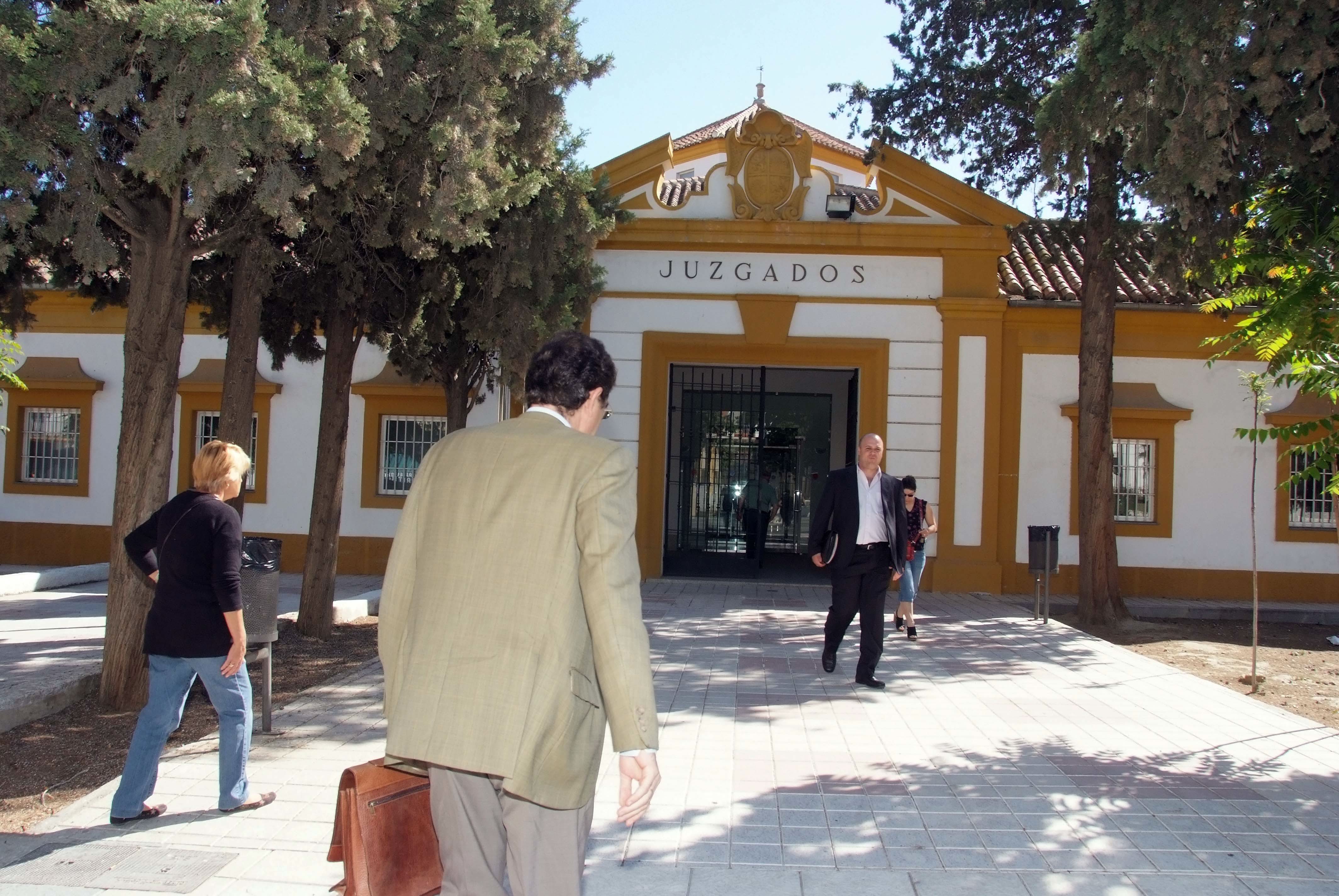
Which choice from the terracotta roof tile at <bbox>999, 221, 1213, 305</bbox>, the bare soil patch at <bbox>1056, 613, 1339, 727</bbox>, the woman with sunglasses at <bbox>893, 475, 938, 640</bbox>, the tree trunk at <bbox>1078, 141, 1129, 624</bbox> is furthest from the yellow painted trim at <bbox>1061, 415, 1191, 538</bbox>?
the woman with sunglasses at <bbox>893, 475, 938, 640</bbox>

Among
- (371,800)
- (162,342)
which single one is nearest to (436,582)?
(371,800)

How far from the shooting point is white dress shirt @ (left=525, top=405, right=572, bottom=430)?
260cm

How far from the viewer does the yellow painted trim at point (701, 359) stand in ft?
47.9

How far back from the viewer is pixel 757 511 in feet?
51.4

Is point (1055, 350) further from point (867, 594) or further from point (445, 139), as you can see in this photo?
point (445, 139)

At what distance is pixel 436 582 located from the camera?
8.25 ft

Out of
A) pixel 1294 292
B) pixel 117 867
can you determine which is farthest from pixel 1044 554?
pixel 117 867

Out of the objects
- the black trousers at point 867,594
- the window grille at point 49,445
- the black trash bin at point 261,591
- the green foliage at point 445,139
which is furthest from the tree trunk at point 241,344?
the window grille at point 49,445

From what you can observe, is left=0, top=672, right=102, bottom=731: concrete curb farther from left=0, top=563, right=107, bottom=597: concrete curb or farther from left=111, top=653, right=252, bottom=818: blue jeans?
left=0, top=563, right=107, bottom=597: concrete curb

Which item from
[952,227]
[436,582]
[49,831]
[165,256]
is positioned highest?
[952,227]

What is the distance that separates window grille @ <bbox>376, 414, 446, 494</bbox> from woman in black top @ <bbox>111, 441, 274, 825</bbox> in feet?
38.0

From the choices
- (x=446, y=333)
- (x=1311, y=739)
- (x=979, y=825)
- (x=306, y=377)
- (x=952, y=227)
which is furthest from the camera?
(x=306, y=377)

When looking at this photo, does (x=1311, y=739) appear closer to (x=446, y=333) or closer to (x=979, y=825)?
(x=979, y=825)

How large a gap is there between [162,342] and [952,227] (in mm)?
10817
